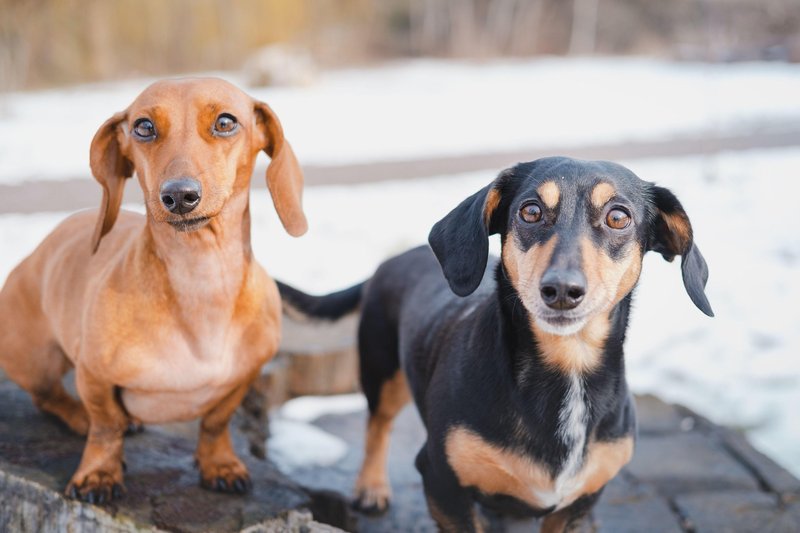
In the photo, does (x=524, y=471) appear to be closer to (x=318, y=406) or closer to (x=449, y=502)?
(x=449, y=502)

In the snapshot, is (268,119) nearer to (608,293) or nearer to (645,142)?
(608,293)

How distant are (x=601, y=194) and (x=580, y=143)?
9.32m

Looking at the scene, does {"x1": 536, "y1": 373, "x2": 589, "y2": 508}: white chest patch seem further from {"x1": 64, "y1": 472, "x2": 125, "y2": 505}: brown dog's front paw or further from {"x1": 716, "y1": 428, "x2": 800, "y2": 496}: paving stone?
{"x1": 716, "y1": 428, "x2": 800, "y2": 496}: paving stone

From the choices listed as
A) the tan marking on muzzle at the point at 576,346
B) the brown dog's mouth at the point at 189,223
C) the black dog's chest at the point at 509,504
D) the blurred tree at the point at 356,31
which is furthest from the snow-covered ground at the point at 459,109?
the tan marking on muzzle at the point at 576,346

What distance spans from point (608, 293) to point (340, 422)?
2.48 metres

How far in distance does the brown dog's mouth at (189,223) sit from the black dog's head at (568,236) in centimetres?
68

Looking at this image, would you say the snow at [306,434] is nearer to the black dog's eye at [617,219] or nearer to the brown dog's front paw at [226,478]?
the brown dog's front paw at [226,478]

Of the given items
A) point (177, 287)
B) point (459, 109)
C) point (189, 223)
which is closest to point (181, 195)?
point (189, 223)

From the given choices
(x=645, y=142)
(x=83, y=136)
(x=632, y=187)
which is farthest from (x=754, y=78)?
(x=632, y=187)

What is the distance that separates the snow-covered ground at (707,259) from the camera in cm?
496

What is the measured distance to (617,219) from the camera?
8.06 ft

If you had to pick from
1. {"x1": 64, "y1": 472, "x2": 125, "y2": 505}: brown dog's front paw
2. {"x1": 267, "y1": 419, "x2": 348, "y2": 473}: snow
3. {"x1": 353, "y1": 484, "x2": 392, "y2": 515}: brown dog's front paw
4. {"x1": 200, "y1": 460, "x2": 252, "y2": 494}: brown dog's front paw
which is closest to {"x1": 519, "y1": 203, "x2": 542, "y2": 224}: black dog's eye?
{"x1": 200, "y1": 460, "x2": 252, "y2": 494}: brown dog's front paw

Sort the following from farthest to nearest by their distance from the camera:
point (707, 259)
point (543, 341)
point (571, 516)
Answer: point (707, 259), point (571, 516), point (543, 341)

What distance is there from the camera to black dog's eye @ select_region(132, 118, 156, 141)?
2.48 m
